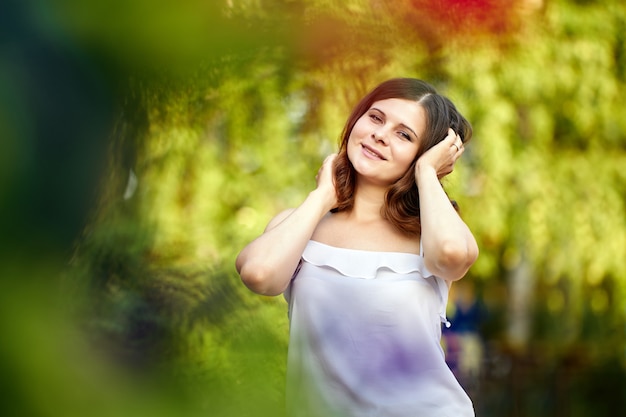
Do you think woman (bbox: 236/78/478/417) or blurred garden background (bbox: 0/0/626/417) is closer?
blurred garden background (bbox: 0/0/626/417)

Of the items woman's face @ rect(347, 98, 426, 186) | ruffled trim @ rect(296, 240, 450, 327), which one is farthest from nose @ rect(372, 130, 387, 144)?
ruffled trim @ rect(296, 240, 450, 327)

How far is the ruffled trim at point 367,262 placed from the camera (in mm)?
706

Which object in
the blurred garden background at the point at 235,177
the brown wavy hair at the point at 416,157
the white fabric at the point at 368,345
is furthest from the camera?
the brown wavy hair at the point at 416,157

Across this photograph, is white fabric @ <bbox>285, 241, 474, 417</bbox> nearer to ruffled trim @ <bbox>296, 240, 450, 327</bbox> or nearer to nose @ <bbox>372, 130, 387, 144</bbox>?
ruffled trim @ <bbox>296, 240, 450, 327</bbox>

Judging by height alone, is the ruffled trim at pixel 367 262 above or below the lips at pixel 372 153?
below

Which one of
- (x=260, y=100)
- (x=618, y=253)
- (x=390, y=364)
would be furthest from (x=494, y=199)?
(x=390, y=364)

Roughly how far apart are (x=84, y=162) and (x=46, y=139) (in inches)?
0.6

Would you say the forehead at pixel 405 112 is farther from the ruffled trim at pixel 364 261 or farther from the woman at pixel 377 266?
the ruffled trim at pixel 364 261

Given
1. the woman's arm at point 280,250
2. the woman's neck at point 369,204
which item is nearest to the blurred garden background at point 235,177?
the woman's arm at point 280,250

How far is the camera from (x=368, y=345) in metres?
Result: 0.67

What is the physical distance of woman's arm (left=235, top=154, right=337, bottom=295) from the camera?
0.70 meters

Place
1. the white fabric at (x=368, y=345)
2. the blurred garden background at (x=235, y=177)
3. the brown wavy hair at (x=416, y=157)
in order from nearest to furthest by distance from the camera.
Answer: the blurred garden background at (x=235, y=177) → the white fabric at (x=368, y=345) → the brown wavy hair at (x=416, y=157)

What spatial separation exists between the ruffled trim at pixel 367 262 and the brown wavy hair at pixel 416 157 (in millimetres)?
51

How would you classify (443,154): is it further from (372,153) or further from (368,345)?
(368,345)
